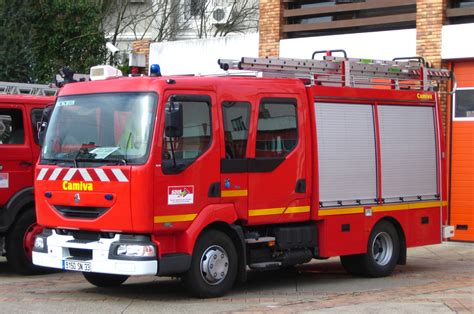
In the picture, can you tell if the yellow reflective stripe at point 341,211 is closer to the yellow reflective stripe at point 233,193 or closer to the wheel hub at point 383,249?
the wheel hub at point 383,249

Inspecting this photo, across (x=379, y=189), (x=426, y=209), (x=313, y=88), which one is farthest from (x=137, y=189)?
(x=426, y=209)

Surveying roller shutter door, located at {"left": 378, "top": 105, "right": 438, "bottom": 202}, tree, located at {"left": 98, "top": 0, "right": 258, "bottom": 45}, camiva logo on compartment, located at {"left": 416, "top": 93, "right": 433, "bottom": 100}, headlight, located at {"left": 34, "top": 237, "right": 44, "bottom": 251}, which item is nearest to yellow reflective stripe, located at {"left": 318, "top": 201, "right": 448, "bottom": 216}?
roller shutter door, located at {"left": 378, "top": 105, "right": 438, "bottom": 202}

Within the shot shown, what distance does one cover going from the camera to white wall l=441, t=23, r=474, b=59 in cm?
1656

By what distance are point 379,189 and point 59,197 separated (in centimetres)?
461

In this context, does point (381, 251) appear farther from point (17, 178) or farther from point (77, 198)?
point (17, 178)

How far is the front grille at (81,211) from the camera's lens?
33.8 feet

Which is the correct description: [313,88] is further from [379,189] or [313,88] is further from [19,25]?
[19,25]

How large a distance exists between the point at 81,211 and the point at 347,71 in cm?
439

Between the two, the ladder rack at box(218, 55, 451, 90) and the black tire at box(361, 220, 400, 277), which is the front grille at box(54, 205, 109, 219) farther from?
the black tire at box(361, 220, 400, 277)

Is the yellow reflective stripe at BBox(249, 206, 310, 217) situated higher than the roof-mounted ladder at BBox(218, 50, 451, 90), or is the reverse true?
the roof-mounted ladder at BBox(218, 50, 451, 90)

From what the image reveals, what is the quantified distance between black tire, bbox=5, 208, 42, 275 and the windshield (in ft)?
6.60

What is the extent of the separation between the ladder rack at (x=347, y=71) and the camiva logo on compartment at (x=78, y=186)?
2.30m

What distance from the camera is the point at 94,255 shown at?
1026cm

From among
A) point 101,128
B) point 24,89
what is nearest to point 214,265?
point 101,128
